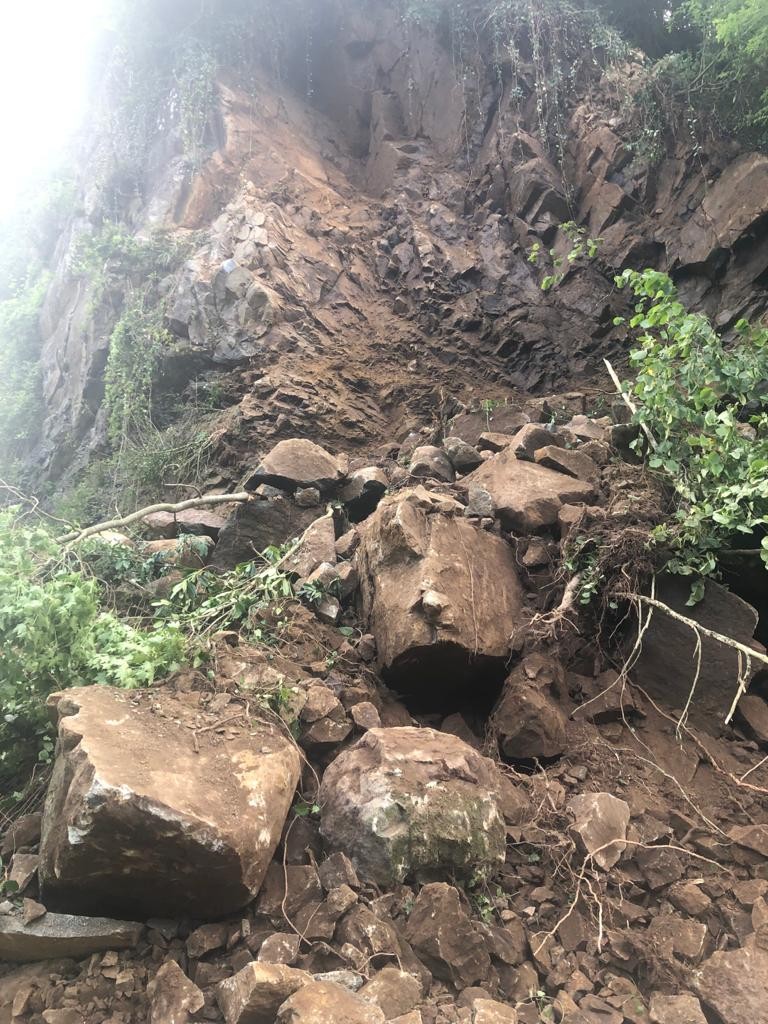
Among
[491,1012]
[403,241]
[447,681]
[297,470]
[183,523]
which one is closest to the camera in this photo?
[491,1012]

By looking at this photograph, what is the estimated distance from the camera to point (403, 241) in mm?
9977

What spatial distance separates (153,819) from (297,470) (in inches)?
166

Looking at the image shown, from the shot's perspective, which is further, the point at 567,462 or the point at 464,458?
the point at 464,458

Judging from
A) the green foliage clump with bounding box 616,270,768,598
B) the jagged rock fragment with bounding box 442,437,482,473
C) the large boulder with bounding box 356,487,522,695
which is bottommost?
the large boulder with bounding box 356,487,522,695

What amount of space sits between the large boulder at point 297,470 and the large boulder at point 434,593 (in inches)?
69.2

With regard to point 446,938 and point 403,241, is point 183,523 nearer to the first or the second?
point 446,938

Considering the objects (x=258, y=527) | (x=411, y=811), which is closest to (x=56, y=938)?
(x=411, y=811)

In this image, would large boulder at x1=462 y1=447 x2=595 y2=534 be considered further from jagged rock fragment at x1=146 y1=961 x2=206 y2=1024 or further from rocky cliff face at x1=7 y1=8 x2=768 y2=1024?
jagged rock fragment at x1=146 y1=961 x2=206 y2=1024

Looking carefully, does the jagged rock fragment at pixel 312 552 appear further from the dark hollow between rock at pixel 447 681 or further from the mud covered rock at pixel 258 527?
the dark hollow between rock at pixel 447 681

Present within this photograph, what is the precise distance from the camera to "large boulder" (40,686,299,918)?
236cm

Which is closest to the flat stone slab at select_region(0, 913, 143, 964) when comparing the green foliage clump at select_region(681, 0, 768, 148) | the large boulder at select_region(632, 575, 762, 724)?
the large boulder at select_region(632, 575, 762, 724)

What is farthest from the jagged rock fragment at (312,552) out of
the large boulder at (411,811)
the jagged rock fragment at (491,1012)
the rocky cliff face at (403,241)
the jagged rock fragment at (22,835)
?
the jagged rock fragment at (491,1012)

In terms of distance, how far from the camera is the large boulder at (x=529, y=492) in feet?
14.8

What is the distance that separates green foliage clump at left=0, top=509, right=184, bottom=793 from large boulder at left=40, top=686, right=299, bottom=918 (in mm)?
449
